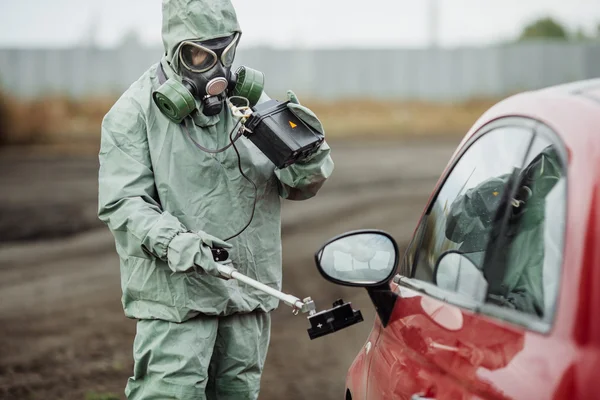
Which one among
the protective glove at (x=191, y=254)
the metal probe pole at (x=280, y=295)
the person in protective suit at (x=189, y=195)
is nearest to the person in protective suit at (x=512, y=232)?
the metal probe pole at (x=280, y=295)

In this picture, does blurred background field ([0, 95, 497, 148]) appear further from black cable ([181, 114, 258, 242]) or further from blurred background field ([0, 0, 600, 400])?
black cable ([181, 114, 258, 242])

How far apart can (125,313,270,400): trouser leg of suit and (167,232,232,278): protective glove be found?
14.8 inches

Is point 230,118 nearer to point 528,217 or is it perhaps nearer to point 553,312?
point 528,217

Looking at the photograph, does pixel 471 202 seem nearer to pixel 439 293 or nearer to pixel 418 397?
pixel 439 293

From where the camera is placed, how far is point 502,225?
97.6 inches

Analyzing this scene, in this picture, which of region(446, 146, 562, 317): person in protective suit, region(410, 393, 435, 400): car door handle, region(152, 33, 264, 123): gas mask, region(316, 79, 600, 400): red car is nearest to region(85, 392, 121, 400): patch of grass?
region(152, 33, 264, 123): gas mask

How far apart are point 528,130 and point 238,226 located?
175 centimetres

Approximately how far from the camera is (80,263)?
1172 cm

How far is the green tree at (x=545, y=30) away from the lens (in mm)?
20266

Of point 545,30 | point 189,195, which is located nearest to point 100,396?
point 189,195

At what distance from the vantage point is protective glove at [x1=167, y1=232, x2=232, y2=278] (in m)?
3.48

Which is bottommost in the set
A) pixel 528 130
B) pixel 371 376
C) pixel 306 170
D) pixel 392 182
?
pixel 392 182

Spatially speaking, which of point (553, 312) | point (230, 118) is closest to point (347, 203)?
point (230, 118)

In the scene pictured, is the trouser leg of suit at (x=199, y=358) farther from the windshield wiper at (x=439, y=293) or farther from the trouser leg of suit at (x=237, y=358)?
the windshield wiper at (x=439, y=293)
